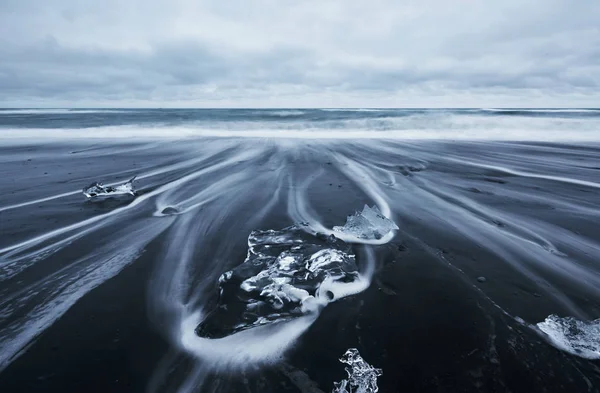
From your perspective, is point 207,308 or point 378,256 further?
point 378,256

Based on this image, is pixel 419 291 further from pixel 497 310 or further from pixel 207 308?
pixel 207 308

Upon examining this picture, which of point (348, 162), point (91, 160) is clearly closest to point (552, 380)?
point (348, 162)

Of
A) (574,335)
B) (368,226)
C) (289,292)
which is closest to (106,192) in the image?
(289,292)

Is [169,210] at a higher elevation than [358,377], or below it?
higher

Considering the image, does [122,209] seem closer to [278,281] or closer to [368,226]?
[278,281]

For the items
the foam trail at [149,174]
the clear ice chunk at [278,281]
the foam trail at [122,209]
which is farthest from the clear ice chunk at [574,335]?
the foam trail at [149,174]

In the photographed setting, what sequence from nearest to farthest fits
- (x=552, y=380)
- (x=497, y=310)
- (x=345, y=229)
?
(x=552, y=380) < (x=497, y=310) < (x=345, y=229)

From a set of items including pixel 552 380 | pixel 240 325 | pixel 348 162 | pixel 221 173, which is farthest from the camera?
pixel 348 162
